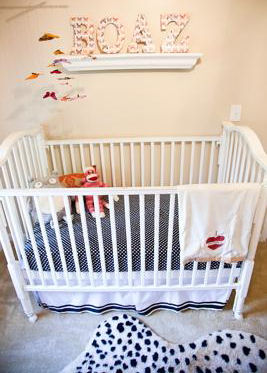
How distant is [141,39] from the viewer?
1650 mm

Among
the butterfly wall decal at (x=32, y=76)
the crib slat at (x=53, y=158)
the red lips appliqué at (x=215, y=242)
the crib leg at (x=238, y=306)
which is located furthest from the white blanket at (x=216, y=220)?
the butterfly wall decal at (x=32, y=76)

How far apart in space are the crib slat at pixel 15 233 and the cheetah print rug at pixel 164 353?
509mm

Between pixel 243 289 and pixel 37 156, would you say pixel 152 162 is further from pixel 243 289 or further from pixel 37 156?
pixel 243 289

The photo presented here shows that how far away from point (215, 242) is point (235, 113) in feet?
3.66

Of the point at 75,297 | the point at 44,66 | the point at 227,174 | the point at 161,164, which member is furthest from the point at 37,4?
the point at 75,297

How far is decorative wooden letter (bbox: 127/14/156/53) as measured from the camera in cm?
162

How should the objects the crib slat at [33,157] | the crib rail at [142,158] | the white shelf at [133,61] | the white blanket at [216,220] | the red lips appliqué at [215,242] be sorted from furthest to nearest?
the crib rail at [142,158] < the crib slat at [33,157] < the white shelf at [133,61] < the red lips appliqué at [215,242] < the white blanket at [216,220]

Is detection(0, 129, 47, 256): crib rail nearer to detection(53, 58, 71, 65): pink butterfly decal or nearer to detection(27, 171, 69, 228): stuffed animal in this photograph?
detection(27, 171, 69, 228): stuffed animal

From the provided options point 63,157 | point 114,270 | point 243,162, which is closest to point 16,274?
point 114,270

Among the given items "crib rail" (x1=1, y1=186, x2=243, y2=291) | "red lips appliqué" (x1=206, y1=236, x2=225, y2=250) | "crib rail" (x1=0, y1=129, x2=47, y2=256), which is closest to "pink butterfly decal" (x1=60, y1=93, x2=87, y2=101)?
"crib rail" (x1=0, y1=129, x2=47, y2=256)

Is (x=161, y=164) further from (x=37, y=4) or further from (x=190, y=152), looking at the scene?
(x=37, y=4)

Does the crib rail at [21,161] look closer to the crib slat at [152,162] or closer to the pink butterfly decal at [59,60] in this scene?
the pink butterfly decal at [59,60]

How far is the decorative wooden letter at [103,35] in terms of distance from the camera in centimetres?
163

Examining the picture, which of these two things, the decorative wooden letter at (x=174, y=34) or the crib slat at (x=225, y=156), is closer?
the decorative wooden letter at (x=174, y=34)
